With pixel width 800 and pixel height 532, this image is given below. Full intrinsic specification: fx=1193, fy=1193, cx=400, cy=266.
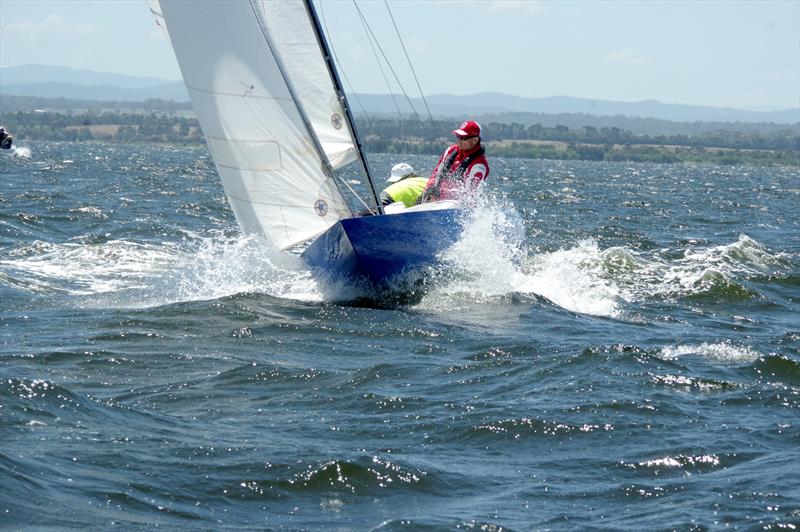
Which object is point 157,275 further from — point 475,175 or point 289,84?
point 475,175

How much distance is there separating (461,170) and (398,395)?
4541mm

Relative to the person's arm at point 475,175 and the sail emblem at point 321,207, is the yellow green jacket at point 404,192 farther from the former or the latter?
the sail emblem at point 321,207

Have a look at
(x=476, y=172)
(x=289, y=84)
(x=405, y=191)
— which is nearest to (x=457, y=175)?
(x=476, y=172)

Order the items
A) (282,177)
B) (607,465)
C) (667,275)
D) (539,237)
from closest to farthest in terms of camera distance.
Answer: (607,465) → (282,177) → (667,275) → (539,237)

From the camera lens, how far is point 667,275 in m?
13.7

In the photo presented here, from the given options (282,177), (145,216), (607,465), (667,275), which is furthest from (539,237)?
(607,465)

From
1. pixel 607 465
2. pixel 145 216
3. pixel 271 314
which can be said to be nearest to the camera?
pixel 607 465

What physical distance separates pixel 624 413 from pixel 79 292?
5807mm

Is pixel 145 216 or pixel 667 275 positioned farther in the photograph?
pixel 145 216

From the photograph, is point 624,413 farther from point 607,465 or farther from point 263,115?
point 263,115

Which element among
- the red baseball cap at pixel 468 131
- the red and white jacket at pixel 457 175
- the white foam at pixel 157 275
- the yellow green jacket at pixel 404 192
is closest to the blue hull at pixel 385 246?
the white foam at pixel 157 275

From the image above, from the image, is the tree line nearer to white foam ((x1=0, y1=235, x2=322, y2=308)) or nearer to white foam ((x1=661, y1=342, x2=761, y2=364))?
white foam ((x1=0, y1=235, x2=322, y2=308))

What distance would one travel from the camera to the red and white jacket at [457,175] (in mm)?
11133

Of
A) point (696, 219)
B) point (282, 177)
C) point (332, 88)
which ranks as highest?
point (332, 88)
